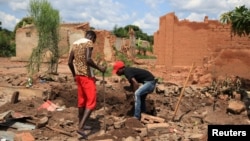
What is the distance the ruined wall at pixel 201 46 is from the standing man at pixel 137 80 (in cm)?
493

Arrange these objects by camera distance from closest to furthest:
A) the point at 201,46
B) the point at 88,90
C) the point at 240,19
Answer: the point at 88,90 < the point at 240,19 < the point at 201,46

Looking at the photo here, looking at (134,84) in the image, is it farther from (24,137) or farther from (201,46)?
(201,46)

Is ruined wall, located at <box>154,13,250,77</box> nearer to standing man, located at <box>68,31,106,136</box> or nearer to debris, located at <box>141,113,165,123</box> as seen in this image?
debris, located at <box>141,113,165,123</box>

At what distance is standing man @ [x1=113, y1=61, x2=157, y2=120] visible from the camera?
281 inches

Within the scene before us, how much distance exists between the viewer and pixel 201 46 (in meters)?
13.8

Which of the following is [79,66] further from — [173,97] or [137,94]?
[173,97]

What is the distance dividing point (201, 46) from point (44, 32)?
20.0 feet

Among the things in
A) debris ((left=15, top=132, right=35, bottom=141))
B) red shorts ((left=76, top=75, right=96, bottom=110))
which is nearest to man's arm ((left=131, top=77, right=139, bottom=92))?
red shorts ((left=76, top=75, right=96, bottom=110))

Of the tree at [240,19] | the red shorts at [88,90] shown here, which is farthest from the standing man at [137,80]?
the tree at [240,19]

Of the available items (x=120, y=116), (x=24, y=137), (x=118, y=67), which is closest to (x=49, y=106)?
(x=120, y=116)

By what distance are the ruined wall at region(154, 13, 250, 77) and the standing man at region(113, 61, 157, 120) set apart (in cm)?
493

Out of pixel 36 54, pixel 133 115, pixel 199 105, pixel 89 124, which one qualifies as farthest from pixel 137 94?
pixel 36 54

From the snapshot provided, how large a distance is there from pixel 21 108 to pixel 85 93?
87.0 inches

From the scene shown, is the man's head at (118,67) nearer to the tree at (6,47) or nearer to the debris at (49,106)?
the debris at (49,106)
